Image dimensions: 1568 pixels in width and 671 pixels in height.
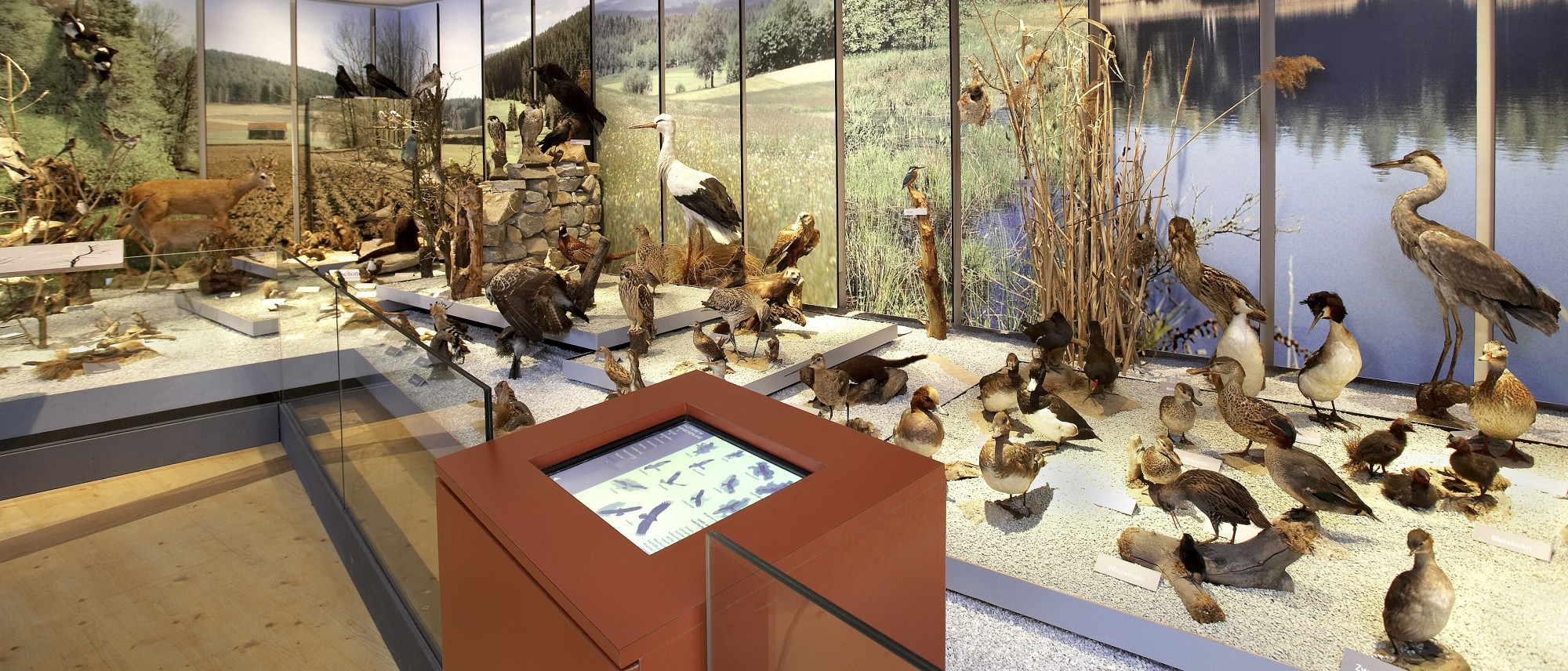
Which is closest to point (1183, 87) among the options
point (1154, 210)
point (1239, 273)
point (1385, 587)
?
point (1154, 210)

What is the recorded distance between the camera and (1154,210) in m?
4.65

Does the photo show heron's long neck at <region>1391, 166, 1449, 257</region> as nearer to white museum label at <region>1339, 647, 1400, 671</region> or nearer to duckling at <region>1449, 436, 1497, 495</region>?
duckling at <region>1449, 436, 1497, 495</region>

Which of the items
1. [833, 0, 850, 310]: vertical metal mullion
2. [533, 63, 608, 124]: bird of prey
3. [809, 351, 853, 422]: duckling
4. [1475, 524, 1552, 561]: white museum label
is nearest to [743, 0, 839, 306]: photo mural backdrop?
[833, 0, 850, 310]: vertical metal mullion

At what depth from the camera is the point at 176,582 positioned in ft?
8.56

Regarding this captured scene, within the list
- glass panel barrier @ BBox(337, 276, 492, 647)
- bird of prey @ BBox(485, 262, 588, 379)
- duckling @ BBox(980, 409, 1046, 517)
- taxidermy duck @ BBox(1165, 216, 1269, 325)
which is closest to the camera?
glass panel barrier @ BBox(337, 276, 492, 647)

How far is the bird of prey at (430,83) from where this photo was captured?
8.15 meters

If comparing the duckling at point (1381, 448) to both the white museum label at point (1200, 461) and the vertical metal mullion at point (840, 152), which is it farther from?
the vertical metal mullion at point (840, 152)

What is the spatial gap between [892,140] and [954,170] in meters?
0.55

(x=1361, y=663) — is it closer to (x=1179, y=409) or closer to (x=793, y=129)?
(x=1179, y=409)

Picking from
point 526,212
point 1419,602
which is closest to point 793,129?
point 526,212

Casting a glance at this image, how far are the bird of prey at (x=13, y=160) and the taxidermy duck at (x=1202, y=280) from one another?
7.80 meters

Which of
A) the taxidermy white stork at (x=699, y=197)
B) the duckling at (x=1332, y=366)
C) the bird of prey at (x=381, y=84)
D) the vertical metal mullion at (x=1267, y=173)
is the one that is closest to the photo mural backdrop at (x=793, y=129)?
the taxidermy white stork at (x=699, y=197)

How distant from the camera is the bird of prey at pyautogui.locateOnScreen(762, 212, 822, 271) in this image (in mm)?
5602

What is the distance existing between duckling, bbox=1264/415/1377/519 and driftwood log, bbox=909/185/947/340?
9.28 ft
